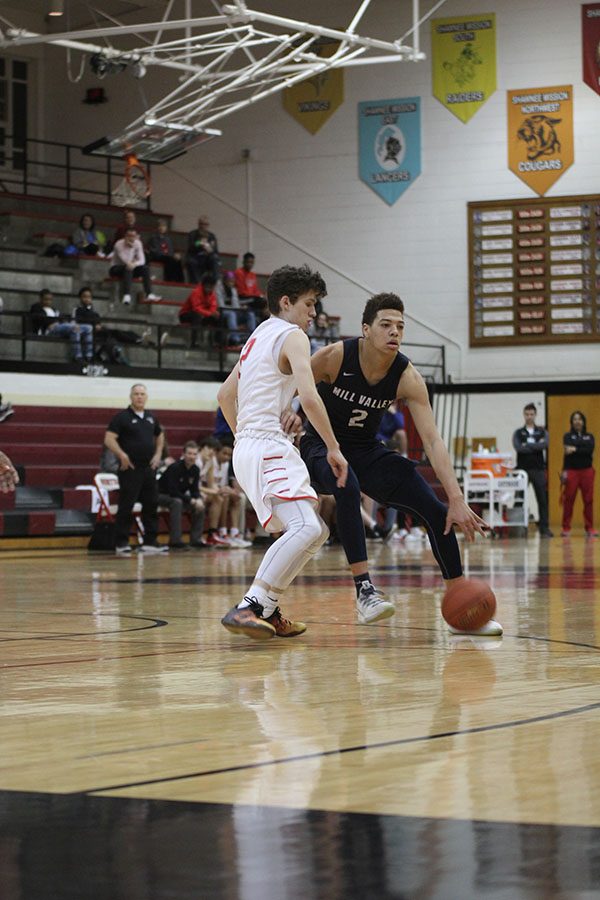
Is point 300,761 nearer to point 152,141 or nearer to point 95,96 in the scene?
point 152,141

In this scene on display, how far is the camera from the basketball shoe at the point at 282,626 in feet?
18.8

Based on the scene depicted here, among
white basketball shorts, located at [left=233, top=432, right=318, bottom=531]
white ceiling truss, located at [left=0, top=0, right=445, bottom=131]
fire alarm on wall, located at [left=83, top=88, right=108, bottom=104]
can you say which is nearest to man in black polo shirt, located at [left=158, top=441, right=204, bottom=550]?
white ceiling truss, located at [left=0, top=0, right=445, bottom=131]

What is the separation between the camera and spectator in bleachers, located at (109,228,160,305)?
21641mm

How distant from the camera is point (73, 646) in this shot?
5.47m

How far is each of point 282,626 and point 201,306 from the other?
1600 cm

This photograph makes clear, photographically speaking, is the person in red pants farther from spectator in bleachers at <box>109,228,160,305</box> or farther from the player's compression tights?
the player's compression tights

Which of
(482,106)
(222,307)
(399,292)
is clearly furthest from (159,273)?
(482,106)

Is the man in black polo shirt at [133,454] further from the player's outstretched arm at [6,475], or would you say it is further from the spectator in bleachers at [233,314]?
the player's outstretched arm at [6,475]

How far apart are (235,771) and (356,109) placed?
23.0 meters

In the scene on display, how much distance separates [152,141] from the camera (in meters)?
21.9

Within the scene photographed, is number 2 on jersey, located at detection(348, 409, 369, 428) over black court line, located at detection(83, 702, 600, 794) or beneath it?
over

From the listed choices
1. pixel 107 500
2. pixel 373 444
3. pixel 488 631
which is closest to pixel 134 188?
pixel 107 500

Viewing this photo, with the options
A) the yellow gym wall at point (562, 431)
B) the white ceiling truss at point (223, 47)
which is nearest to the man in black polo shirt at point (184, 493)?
the white ceiling truss at point (223, 47)

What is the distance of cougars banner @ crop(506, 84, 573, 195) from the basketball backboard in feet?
16.8
